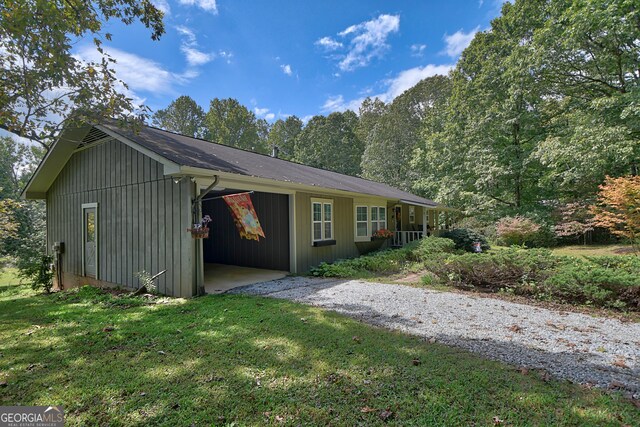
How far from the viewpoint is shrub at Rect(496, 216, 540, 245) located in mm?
16022

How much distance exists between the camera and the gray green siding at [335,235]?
9430 mm

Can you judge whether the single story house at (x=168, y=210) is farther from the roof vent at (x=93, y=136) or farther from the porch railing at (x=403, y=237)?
the porch railing at (x=403, y=237)

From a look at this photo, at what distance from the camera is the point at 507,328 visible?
172 inches

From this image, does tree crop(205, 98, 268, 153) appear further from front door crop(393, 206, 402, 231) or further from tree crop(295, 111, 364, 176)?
front door crop(393, 206, 402, 231)

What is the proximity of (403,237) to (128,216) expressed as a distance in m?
12.2

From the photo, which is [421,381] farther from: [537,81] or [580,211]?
[537,81]

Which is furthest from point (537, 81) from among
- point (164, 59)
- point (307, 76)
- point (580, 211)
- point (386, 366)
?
point (386, 366)

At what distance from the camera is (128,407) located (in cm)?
249

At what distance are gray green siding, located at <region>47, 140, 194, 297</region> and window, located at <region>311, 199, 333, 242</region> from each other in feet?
14.2

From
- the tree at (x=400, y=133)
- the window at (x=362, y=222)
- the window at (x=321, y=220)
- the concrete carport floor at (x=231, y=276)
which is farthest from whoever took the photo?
the tree at (x=400, y=133)

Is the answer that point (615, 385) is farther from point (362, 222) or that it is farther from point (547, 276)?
point (362, 222)

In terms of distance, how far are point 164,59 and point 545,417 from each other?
12.6 metres

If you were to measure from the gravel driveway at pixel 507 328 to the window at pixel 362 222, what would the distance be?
18.9 ft

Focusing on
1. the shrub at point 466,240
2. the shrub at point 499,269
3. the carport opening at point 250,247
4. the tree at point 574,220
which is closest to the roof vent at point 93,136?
the carport opening at point 250,247
